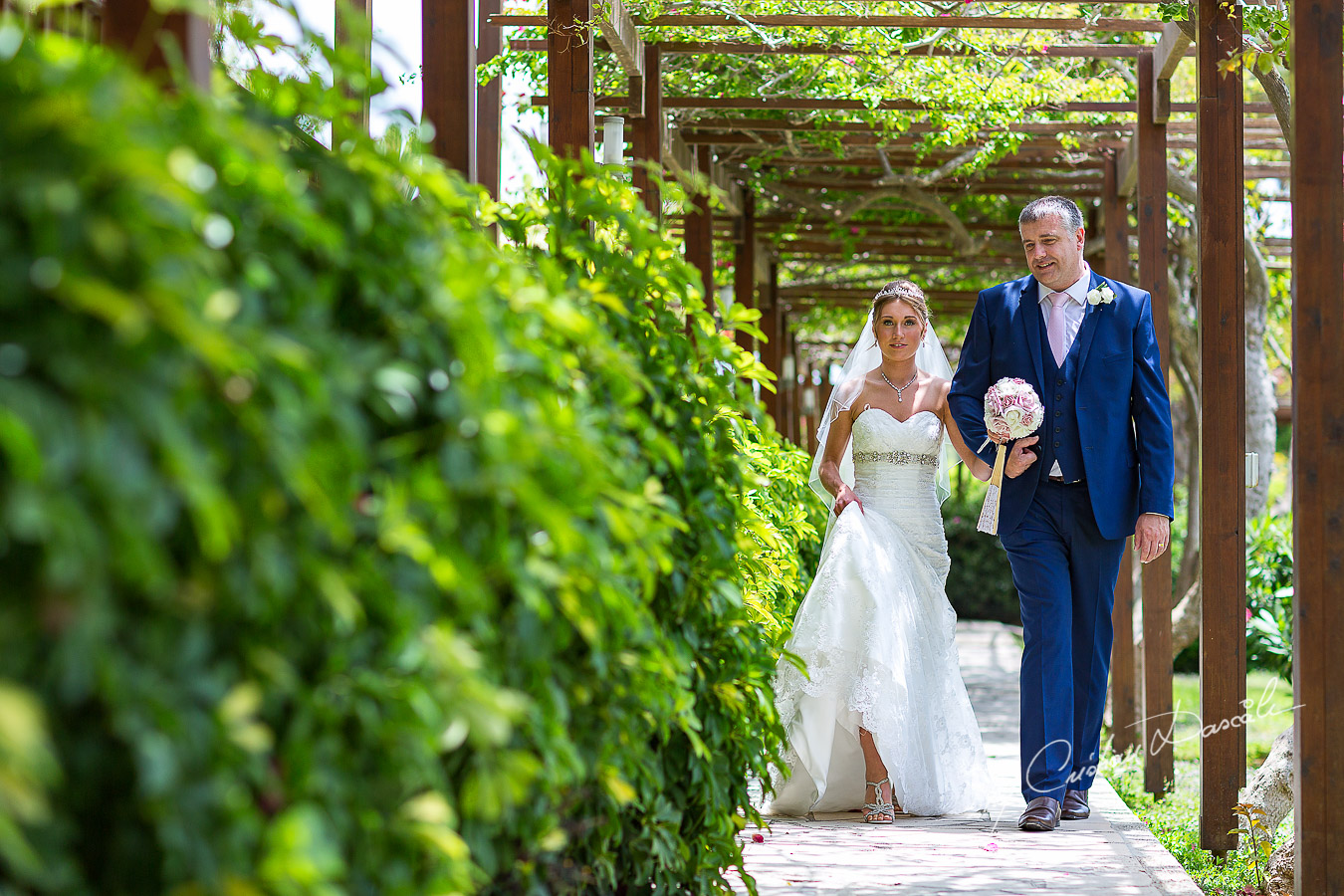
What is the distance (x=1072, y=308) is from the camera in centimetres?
415

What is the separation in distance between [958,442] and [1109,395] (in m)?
0.70

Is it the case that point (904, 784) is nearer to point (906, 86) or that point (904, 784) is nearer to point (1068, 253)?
point (1068, 253)

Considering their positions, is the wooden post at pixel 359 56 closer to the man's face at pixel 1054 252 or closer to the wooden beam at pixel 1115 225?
the man's face at pixel 1054 252

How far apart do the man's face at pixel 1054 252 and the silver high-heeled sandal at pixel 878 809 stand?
1.68m

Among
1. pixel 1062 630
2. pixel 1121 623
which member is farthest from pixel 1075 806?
pixel 1121 623

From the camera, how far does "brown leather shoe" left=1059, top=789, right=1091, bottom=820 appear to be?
13.5 ft

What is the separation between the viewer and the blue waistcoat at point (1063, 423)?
401 cm

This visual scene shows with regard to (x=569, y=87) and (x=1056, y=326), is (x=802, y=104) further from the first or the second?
(x=1056, y=326)

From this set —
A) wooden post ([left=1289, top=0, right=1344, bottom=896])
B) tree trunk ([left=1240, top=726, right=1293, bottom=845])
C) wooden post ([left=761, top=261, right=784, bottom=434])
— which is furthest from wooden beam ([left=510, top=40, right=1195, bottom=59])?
wooden post ([left=761, top=261, right=784, bottom=434])

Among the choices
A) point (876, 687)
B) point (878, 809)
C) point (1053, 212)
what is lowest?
point (878, 809)

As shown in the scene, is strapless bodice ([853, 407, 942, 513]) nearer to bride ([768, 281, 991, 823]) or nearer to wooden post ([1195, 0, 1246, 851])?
bride ([768, 281, 991, 823])

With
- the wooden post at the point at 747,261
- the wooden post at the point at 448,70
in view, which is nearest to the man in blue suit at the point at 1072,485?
the wooden post at the point at 448,70

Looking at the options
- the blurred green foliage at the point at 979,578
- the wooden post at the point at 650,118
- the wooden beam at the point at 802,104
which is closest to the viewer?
the wooden post at the point at 650,118

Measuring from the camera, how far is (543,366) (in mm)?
1574
